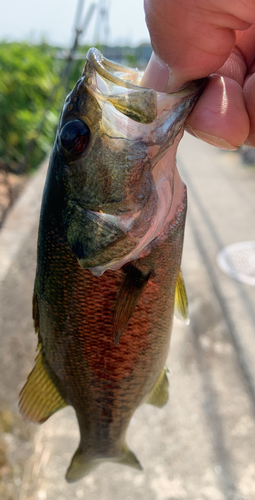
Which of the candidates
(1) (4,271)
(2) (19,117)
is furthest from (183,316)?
(2) (19,117)

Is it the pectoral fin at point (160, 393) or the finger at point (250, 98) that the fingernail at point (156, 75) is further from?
the pectoral fin at point (160, 393)

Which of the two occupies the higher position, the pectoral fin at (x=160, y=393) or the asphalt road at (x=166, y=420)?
the pectoral fin at (x=160, y=393)

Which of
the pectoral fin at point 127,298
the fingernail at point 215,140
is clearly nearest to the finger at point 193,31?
the fingernail at point 215,140

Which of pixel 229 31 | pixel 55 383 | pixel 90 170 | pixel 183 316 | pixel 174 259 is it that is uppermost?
pixel 229 31

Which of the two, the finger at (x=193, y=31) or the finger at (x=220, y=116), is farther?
the finger at (x=220, y=116)

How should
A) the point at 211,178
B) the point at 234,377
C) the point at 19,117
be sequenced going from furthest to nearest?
the point at 211,178
the point at 19,117
the point at 234,377

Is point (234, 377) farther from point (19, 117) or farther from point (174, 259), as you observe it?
point (19, 117)

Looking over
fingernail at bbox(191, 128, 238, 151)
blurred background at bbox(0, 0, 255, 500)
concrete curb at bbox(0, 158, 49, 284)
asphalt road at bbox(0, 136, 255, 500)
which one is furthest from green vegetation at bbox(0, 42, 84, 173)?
A: fingernail at bbox(191, 128, 238, 151)

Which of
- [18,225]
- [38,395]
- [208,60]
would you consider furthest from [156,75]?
[18,225]
